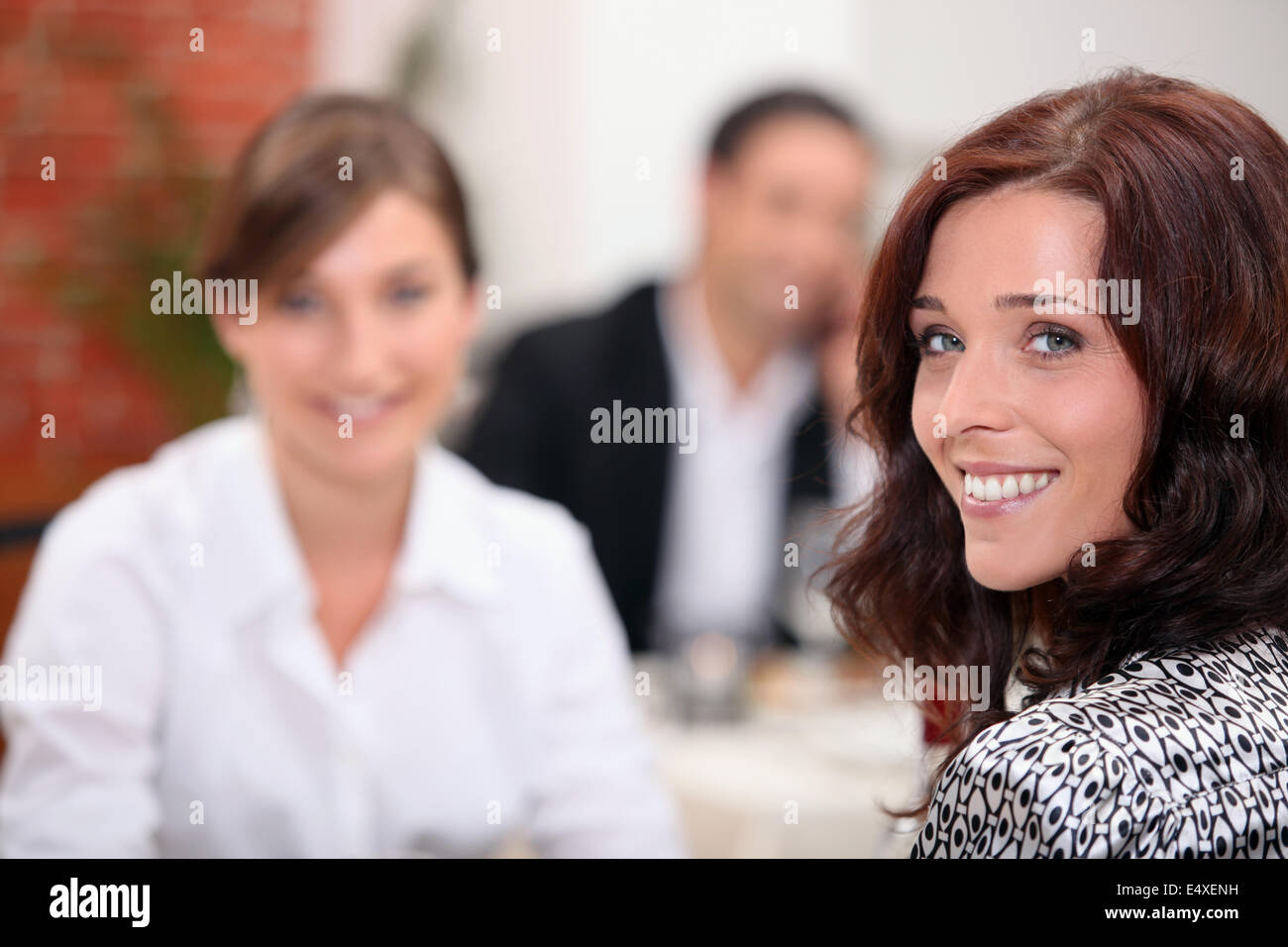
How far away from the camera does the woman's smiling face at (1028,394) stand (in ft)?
2.65

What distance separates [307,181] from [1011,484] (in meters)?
1.11

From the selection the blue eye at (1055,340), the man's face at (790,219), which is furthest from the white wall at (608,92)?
the blue eye at (1055,340)

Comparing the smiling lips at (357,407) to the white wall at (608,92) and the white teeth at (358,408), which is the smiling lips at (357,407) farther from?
the white wall at (608,92)

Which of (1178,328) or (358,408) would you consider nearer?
(1178,328)

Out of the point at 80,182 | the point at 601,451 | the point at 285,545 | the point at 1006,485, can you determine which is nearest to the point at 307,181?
the point at 285,545

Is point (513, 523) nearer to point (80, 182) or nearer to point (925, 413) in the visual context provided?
point (925, 413)

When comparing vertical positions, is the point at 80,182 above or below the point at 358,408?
above

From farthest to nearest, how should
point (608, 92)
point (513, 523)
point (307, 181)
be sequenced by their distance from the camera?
point (608, 92)
point (513, 523)
point (307, 181)

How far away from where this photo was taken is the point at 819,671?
7.38 ft

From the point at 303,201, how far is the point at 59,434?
222 centimetres

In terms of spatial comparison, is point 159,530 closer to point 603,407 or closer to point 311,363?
point 311,363

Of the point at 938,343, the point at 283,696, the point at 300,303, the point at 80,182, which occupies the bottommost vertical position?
the point at 283,696

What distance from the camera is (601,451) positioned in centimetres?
279

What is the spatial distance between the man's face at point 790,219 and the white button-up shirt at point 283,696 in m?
1.29
